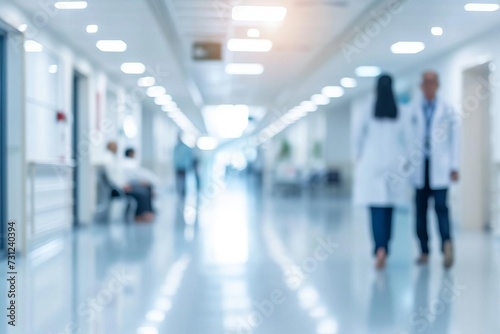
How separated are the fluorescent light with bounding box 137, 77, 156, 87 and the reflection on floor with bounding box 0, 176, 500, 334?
16.1 feet

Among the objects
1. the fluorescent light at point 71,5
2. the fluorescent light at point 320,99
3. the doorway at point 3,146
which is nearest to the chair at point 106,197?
the doorway at point 3,146

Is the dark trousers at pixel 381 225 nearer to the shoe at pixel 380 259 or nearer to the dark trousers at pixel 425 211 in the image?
the shoe at pixel 380 259

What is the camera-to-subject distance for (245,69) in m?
11.8

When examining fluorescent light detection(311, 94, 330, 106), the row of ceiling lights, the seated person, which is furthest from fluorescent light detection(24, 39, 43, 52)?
fluorescent light detection(311, 94, 330, 106)

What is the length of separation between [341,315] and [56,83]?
528cm

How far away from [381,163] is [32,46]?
3.83 m

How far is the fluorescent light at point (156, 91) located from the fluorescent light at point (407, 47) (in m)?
5.81

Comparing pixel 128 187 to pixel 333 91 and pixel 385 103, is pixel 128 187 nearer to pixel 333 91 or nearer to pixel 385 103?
pixel 385 103

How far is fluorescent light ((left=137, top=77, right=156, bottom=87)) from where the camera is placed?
38.7ft

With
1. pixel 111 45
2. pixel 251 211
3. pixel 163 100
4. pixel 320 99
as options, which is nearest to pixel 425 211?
pixel 111 45

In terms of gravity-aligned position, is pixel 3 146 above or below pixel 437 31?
below

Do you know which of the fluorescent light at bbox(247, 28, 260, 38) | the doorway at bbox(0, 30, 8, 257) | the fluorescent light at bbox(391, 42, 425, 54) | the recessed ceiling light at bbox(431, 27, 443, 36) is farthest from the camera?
the fluorescent light at bbox(391, 42, 425, 54)

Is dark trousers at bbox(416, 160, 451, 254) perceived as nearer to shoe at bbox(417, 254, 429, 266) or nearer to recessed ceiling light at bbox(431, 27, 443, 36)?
shoe at bbox(417, 254, 429, 266)

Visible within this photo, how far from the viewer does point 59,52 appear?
296 inches
